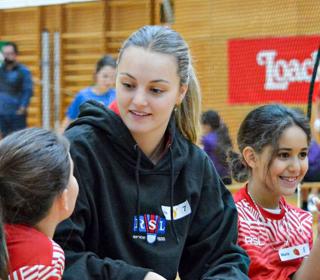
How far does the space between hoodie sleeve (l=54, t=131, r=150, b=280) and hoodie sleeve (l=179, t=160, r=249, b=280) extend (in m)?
0.32

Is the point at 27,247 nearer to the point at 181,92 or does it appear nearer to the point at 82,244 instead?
the point at 82,244

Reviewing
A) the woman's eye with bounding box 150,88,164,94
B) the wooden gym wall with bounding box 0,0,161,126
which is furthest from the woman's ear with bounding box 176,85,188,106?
the wooden gym wall with bounding box 0,0,161,126

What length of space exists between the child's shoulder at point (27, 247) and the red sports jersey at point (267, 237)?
0.88 m

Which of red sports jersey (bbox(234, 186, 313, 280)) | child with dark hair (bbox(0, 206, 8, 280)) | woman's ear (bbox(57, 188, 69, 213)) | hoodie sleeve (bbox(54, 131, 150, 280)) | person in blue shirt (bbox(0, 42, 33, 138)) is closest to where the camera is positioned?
child with dark hair (bbox(0, 206, 8, 280))

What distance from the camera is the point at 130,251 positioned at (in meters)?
2.08

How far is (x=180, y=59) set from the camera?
6.91ft

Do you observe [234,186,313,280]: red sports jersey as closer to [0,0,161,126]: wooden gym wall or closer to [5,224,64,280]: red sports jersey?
[5,224,64,280]: red sports jersey

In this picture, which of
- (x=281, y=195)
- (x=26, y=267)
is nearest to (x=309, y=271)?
(x=281, y=195)

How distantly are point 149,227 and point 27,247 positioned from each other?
48 centimetres

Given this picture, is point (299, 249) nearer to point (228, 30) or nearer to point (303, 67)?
point (303, 67)

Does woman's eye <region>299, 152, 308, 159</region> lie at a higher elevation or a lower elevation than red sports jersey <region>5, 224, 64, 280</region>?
higher

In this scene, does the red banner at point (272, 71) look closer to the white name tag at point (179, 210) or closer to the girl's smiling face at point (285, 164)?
the girl's smiling face at point (285, 164)

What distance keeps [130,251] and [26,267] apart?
1.51 ft

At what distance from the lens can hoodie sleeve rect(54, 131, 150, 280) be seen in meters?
1.91
